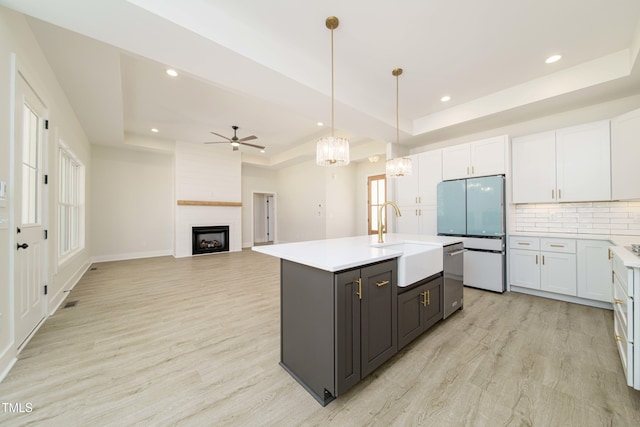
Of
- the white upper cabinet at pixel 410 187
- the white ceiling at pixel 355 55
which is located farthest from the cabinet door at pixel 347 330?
the white upper cabinet at pixel 410 187

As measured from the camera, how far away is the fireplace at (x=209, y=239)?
6844mm

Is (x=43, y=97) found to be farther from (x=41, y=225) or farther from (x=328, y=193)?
(x=328, y=193)

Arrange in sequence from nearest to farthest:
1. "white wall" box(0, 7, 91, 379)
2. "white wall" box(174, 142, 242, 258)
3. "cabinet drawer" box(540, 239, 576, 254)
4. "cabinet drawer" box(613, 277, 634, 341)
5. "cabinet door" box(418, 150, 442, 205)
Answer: "cabinet drawer" box(613, 277, 634, 341), "white wall" box(0, 7, 91, 379), "cabinet drawer" box(540, 239, 576, 254), "cabinet door" box(418, 150, 442, 205), "white wall" box(174, 142, 242, 258)

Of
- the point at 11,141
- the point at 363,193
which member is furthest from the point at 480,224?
the point at 11,141

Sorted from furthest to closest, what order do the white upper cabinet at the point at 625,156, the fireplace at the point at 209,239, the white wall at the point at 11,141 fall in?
the fireplace at the point at 209,239 → the white upper cabinet at the point at 625,156 → the white wall at the point at 11,141

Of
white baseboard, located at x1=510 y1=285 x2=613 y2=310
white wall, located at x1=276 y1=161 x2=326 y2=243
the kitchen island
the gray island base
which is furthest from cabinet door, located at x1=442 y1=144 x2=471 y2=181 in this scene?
white wall, located at x1=276 y1=161 x2=326 y2=243

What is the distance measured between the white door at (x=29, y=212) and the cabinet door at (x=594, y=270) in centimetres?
592

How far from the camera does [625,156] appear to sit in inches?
110

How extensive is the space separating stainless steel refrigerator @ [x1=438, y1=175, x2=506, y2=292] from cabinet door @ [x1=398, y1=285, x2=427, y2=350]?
2.09 metres

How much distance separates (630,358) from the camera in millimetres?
1525

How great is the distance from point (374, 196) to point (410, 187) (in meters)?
2.56

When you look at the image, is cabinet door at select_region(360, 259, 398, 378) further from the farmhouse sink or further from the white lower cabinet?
the white lower cabinet

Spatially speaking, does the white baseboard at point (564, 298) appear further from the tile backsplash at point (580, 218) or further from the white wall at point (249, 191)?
the white wall at point (249, 191)

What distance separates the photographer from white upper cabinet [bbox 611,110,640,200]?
8.90 ft
